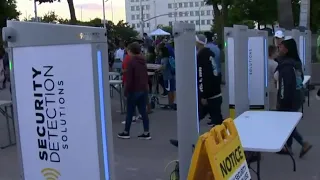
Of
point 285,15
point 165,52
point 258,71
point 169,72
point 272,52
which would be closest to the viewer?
point 258,71

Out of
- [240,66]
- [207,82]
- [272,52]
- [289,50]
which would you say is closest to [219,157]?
[240,66]

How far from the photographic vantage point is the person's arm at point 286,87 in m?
6.79

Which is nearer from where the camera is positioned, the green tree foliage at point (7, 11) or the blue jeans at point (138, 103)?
the blue jeans at point (138, 103)

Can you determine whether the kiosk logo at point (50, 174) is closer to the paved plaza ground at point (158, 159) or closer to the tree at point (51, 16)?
the paved plaza ground at point (158, 159)

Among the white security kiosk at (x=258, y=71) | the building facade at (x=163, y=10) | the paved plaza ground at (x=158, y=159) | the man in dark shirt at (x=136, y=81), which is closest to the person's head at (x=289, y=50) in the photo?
the white security kiosk at (x=258, y=71)

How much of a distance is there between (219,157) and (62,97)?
1449 millimetres

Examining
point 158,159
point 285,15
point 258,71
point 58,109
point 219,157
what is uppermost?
point 285,15

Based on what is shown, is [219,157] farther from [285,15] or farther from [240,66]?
[285,15]

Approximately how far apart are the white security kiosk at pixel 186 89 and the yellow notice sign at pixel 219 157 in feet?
1.32

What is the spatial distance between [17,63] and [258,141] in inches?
99.9

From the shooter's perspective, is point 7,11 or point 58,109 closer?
point 58,109

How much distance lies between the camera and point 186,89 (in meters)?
4.48

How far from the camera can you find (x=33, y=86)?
121 inches

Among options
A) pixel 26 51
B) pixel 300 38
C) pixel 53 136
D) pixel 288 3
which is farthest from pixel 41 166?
pixel 288 3
